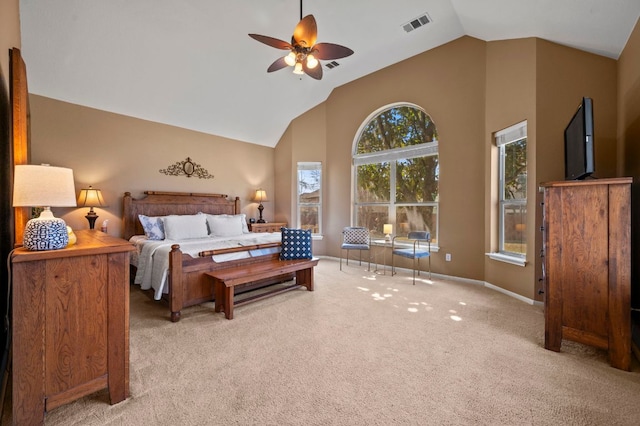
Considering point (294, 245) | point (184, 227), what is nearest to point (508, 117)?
point (294, 245)

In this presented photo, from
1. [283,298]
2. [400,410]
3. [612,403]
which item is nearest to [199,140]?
[283,298]

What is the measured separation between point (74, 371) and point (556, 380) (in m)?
3.05

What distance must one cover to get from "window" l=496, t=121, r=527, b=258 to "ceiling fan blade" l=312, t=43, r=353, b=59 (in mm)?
2485

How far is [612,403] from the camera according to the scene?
5.32 feet

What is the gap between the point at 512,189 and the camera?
12.5 ft

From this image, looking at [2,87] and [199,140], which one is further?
[199,140]

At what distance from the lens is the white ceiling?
9.81 ft

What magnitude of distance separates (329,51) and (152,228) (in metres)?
3.60

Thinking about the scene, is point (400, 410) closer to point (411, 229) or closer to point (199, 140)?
point (411, 229)

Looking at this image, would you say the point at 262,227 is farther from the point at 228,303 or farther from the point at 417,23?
the point at 417,23

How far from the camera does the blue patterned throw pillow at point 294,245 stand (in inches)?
152

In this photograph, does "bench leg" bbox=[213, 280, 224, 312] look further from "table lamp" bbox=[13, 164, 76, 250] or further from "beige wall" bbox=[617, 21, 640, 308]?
"beige wall" bbox=[617, 21, 640, 308]

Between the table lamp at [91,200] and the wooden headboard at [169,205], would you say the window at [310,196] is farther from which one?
the table lamp at [91,200]

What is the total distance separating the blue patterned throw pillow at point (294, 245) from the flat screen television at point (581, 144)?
3.04m
